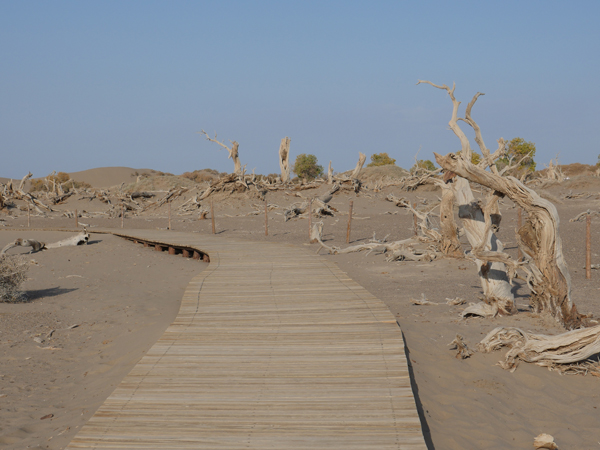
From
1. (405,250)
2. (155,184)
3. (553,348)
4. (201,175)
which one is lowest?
(553,348)

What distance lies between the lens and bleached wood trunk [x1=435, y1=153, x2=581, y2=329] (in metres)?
6.68

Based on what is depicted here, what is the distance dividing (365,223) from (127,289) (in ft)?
47.1

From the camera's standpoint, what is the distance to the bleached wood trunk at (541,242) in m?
6.68

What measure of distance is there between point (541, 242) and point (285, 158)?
30.8 metres

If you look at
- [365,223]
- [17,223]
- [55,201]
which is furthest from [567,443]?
[55,201]

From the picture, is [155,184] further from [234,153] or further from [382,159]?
[382,159]

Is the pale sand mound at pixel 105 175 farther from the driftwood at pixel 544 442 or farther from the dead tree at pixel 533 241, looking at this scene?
the driftwood at pixel 544 442

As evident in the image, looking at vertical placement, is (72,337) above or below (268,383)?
below

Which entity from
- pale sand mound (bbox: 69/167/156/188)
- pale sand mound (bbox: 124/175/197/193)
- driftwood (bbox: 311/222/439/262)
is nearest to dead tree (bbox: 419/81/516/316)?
driftwood (bbox: 311/222/439/262)

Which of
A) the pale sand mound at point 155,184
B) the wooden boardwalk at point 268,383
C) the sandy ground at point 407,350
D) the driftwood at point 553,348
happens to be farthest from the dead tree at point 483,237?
the pale sand mound at point 155,184

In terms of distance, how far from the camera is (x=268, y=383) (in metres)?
4.40

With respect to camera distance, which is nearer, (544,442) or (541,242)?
(544,442)

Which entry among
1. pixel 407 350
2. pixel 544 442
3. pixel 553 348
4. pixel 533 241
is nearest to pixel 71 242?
pixel 407 350

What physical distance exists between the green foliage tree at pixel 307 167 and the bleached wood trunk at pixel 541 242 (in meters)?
51.7
